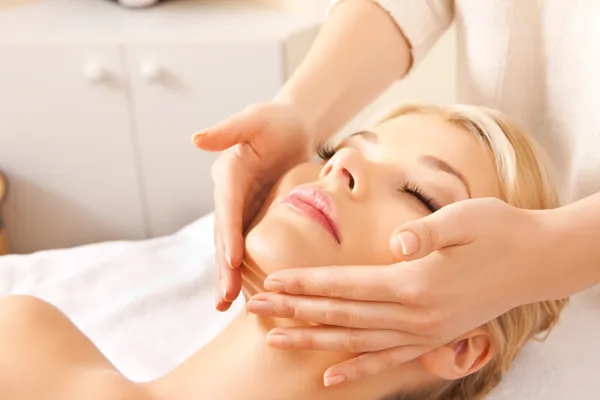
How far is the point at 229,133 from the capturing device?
40.8 inches

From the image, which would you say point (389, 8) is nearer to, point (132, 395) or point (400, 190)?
point (400, 190)

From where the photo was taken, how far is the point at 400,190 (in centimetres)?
100

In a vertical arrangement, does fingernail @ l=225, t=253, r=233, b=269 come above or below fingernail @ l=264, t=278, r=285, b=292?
below

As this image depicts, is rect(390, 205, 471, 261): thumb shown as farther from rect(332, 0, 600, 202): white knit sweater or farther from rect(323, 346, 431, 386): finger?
rect(332, 0, 600, 202): white knit sweater

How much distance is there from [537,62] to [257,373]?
2.22 ft

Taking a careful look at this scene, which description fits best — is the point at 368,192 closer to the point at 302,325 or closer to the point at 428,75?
the point at 302,325

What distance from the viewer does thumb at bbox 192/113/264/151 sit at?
1.01 m

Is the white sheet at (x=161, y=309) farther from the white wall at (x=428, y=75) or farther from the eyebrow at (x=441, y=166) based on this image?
the white wall at (x=428, y=75)

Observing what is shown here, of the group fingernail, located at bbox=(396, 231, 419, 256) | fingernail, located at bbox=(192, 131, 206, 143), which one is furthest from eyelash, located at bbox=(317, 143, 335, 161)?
fingernail, located at bbox=(396, 231, 419, 256)

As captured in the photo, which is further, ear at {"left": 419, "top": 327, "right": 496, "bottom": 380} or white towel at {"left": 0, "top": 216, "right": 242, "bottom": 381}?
white towel at {"left": 0, "top": 216, "right": 242, "bottom": 381}

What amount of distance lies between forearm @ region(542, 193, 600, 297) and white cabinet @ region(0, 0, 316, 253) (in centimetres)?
115

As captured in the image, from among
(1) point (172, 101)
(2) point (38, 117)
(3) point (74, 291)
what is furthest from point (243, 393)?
(2) point (38, 117)

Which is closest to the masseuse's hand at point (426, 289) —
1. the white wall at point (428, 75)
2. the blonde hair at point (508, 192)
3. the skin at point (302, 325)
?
the skin at point (302, 325)

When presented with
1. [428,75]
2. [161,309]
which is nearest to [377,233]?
[161,309]
